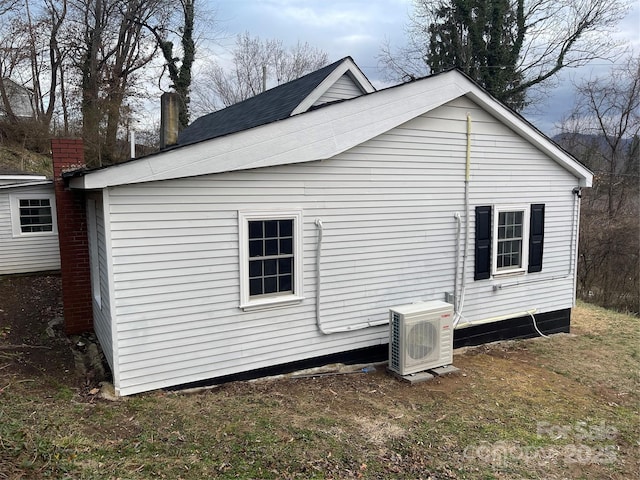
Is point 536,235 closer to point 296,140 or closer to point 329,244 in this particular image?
point 329,244

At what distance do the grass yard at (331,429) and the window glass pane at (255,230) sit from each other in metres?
2.04

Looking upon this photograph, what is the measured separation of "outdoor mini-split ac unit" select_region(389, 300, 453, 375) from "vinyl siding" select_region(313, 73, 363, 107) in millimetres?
5092

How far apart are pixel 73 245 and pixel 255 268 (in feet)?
11.9

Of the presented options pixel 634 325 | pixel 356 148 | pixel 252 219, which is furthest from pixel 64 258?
pixel 634 325

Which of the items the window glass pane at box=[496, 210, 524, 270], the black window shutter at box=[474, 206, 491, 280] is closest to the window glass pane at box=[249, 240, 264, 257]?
the black window shutter at box=[474, 206, 491, 280]

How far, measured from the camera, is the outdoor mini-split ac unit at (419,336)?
6.73 meters

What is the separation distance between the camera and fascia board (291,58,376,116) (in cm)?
862

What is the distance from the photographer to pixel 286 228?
20.7 ft

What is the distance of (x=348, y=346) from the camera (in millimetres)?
7023

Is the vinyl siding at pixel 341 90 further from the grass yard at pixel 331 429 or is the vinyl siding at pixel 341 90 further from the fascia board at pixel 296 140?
the grass yard at pixel 331 429

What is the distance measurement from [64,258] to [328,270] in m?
4.49

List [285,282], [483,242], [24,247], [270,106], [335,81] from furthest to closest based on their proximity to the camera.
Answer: [24,247], [335,81], [270,106], [483,242], [285,282]

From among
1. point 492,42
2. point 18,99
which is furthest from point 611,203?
point 18,99

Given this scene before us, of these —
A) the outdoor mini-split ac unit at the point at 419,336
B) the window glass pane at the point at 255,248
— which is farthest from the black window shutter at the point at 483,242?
the window glass pane at the point at 255,248
